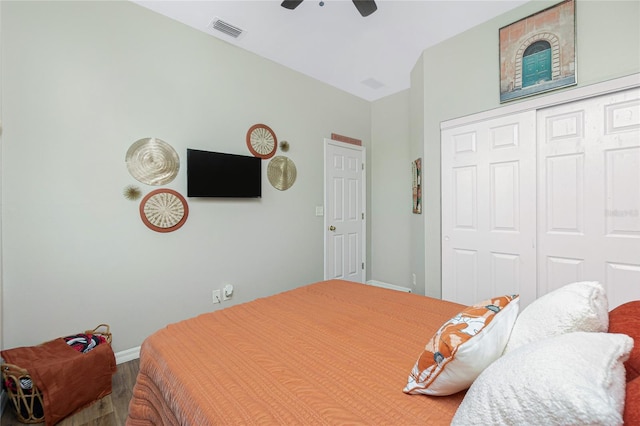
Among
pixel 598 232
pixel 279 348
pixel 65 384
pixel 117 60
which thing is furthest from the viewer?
pixel 117 60

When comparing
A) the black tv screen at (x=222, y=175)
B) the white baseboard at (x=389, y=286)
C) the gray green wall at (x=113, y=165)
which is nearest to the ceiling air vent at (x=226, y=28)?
the gray green wall at (x=113, y=165)

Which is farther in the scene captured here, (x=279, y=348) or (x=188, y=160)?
(x=188, y=160)

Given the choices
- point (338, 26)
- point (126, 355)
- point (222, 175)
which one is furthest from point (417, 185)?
point (126, 355)

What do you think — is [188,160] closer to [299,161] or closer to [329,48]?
[299,161]

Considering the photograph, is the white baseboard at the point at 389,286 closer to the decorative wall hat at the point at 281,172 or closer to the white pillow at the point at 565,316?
the decorative wall hat at the point at 281,172

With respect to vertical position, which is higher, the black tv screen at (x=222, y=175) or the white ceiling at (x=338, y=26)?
the white ceiling at (x=338, y=26)

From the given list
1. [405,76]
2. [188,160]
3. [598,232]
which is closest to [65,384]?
[188,160]

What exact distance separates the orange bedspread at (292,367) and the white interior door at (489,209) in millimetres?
1207

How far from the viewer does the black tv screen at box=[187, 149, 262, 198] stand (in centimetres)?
252

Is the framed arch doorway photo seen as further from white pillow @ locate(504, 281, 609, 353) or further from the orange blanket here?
the orange blanket

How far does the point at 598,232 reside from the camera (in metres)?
2.06

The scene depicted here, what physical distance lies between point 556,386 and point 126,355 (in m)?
2.80

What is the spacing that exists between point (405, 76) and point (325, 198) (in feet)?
6.17

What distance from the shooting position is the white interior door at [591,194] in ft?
6.35
